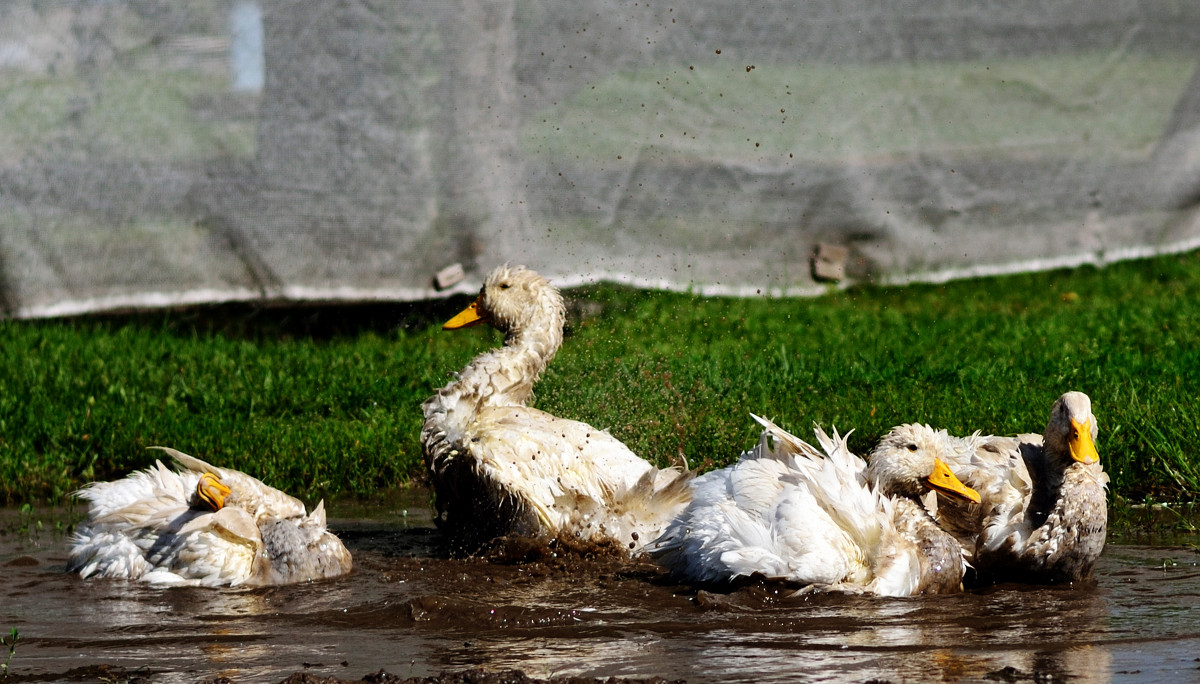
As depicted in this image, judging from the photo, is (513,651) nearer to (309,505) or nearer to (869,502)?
(869,502)

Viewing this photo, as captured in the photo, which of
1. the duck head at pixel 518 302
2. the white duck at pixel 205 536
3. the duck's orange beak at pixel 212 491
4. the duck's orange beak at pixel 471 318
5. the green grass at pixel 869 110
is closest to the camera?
the white duck at pixel 205 536

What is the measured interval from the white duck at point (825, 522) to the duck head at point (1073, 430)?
396 millimetres

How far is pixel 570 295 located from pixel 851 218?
2652 millimetres

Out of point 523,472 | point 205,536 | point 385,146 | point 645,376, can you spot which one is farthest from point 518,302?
point 385,146

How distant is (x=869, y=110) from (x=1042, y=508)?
7045mm

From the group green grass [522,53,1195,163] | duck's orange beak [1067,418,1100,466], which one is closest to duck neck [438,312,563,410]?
duck's orange beak [1067,418,1100,466]

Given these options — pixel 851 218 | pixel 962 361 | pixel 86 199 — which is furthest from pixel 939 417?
pixel 86 199

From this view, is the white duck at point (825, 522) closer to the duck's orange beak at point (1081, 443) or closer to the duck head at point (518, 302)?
the duck's orange beak at point (1081, 443)

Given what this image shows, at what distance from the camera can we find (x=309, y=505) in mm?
7250

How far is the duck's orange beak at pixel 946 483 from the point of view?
546cm

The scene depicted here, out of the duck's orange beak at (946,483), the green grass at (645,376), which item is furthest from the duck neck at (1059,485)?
the green grass at (645,376)

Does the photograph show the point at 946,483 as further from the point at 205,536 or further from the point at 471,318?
the point at 205,536

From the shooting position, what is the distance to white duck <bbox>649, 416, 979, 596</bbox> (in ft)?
16.7

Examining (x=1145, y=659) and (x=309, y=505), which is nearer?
(x=1145, y=659)
